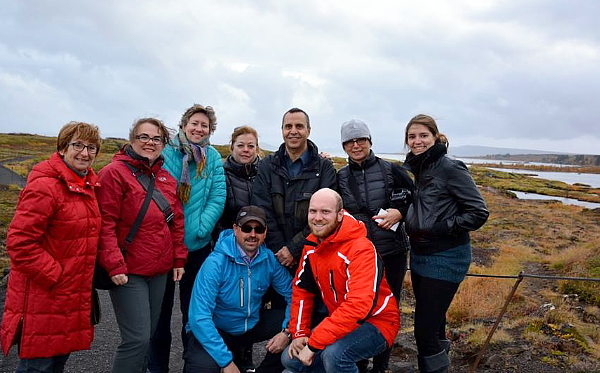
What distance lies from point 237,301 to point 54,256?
5.94 ft

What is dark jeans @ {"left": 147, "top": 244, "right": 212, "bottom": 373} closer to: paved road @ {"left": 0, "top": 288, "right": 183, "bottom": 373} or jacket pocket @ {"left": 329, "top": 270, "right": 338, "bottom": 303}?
paved road @ {"left": 0, "top": 288, "right": 183, "bottom": 373}

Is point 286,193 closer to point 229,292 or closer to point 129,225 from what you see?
point 229,292

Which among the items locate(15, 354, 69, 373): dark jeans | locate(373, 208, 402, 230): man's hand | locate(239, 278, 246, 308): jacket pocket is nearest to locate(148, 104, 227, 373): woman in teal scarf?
locate(239, 278, 246, 308): jacket pocket

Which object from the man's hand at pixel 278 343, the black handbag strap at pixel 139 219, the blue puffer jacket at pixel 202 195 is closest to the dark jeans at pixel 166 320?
the blue puffer jacket at pixel 202 195

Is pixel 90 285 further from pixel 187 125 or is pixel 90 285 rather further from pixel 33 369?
pixel 187 125

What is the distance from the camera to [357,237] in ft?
12.4

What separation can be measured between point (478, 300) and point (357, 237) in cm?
641

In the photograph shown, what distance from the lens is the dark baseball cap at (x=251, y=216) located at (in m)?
4.07

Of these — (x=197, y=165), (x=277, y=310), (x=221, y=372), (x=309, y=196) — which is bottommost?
(x=221, y=372)

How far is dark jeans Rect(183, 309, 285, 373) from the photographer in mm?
3893

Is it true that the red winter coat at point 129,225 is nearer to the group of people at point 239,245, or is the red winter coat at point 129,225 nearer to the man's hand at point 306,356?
the group of people at point 239,245

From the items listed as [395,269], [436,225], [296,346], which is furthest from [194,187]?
[436,225]

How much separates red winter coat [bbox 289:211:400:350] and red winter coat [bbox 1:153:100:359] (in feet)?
6.31

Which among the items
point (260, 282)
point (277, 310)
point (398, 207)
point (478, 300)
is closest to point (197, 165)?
point (260, 282)
